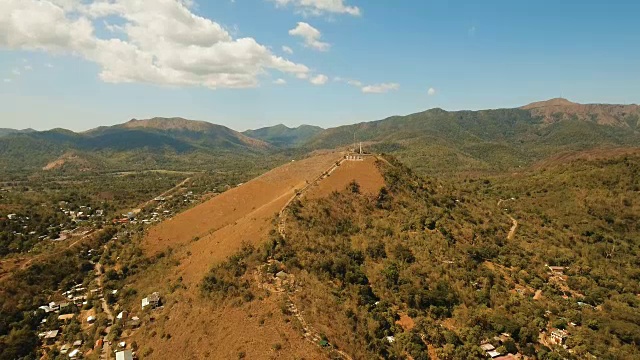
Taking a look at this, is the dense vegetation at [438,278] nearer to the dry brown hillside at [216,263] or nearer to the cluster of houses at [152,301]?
the dry brown hillside at [216,263]

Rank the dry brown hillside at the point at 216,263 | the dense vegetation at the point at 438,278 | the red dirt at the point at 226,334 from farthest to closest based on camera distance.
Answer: the dense vegetation at the point at 438,278 → the dry brown hillside at the point at 216,263 → the red dirt at the point at 226,334

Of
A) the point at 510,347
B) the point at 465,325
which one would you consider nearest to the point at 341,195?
the point at 465,325

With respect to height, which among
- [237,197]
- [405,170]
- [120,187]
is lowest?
[120,187]

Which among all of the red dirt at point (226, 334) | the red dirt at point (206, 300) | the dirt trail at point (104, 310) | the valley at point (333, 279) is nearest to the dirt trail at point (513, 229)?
the valley at point (333, 279)

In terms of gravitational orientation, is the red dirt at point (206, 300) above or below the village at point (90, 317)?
above

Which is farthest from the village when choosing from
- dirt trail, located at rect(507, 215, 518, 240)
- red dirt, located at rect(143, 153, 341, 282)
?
dirt trail, located at rect(507, 215, 518, 240)

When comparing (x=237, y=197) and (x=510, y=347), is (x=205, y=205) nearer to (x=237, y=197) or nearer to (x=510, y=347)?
(x=237, y=197)

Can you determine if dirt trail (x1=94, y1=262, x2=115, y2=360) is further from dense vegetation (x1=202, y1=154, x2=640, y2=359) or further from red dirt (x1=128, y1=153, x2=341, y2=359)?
dense vegetation (x1=202, y1=154, x2=640, y2=359)
